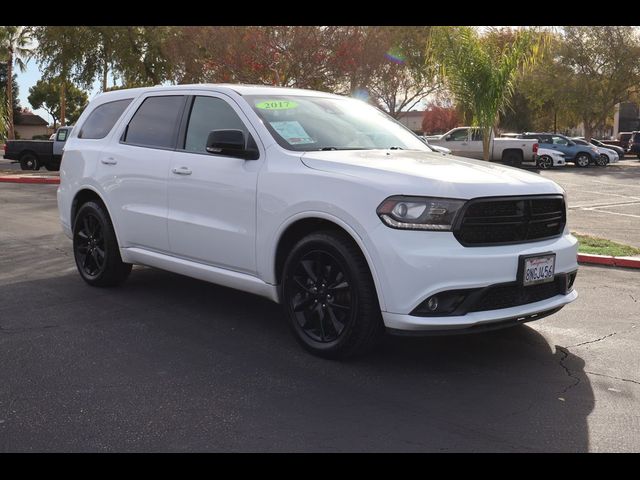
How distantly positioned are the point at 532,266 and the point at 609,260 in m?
4.53

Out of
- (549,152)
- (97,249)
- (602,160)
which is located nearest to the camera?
(97,249)

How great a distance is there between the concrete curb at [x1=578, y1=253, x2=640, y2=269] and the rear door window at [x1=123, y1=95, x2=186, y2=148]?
516 centimetres

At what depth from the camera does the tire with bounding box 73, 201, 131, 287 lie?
6.97 metres

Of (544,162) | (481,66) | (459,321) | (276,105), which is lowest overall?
(544,162)

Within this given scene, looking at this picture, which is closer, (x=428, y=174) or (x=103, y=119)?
(x=428, y=174)

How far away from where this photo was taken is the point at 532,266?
485 cm

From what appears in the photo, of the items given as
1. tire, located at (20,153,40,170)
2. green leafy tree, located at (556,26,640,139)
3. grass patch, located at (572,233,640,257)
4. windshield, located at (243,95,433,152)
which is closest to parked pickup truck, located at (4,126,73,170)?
tire, located at (20,153,40,170)

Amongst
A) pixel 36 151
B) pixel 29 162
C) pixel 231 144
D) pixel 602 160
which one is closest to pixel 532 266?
pixel 231 144

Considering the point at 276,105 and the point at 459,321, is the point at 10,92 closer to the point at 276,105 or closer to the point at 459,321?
the point at 276,105

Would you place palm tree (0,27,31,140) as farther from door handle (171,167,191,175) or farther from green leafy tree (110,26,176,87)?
door handle (171,167,191,175)

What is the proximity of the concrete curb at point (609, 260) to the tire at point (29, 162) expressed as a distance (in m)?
23.7
